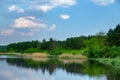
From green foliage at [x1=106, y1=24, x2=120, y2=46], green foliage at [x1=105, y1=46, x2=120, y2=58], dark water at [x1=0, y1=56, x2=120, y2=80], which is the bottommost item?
dark water at [x1=0, y1=56, x2=120, y2=80]

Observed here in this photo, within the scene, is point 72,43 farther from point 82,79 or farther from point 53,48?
point 82,79

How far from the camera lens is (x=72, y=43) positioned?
13438cm

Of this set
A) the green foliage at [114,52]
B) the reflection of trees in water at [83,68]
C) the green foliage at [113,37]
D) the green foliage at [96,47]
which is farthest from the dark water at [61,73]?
the green foliage at [113,37]

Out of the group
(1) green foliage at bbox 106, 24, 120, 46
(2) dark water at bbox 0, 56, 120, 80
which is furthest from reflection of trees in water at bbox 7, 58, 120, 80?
(1) green foliage at bbox 106, 24, 120, 46

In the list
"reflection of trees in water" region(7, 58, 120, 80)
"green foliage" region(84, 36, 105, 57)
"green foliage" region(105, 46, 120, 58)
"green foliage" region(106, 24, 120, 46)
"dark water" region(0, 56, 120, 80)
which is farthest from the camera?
"green foliage" region(106, 24, 120, 46)

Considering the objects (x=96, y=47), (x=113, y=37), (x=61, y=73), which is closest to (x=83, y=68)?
(x=61, y=73)

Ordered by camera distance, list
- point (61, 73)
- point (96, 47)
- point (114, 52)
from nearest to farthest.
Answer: point (61, 73), point (114, 52), point (96, 47)

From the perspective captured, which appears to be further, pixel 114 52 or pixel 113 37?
pixel 113 37

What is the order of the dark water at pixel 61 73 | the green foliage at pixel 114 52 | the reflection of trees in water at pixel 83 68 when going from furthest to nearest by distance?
1. the green foliage at pixel 114 52
2. the reflection of trees in water at pixel 83 68
3. the dark water at pixel 61 73

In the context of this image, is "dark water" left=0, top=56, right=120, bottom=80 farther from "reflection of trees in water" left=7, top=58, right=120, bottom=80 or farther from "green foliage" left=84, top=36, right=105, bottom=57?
"green foliage" left=84, top=36, right=105, bottom=57

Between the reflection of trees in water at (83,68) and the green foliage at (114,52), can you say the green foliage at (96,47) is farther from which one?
the reflection of trees in water at (83,68)

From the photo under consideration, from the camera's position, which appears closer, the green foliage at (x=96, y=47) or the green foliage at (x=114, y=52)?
the green foliage at (x=114, y=52)

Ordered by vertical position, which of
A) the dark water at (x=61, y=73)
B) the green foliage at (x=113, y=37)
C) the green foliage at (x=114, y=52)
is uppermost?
the green foliage at (x=113, y=37)

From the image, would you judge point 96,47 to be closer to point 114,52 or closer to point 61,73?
point 114,52
